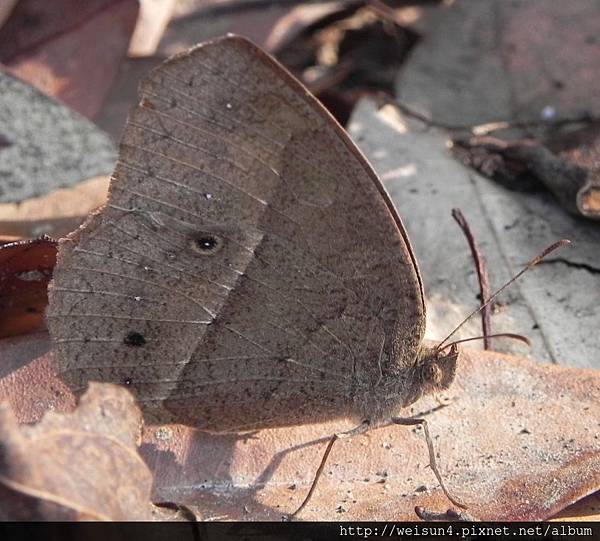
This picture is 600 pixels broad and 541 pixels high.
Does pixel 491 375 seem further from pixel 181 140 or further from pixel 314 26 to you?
pixel 314 26

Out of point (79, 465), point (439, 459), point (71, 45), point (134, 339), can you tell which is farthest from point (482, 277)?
point (71, 45)

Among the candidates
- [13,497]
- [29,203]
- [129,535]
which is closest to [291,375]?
[129,535]

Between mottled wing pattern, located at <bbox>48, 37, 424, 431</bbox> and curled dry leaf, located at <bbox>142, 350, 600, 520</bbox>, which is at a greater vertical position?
mottled wing pattern, located at <bbox>48, 37, 424, 431</bbox>

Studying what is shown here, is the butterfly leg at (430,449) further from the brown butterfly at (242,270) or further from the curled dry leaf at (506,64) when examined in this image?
the curled dry leaf at (506,64)

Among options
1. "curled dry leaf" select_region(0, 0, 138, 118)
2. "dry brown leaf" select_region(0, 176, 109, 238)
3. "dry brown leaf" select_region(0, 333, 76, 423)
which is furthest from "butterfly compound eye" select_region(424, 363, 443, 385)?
"curled dry leaf" select_region(0, 0, 138, 118)

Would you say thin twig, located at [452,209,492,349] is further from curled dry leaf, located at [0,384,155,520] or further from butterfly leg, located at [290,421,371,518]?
curled dry leaf, located at [0,384,155,520]
